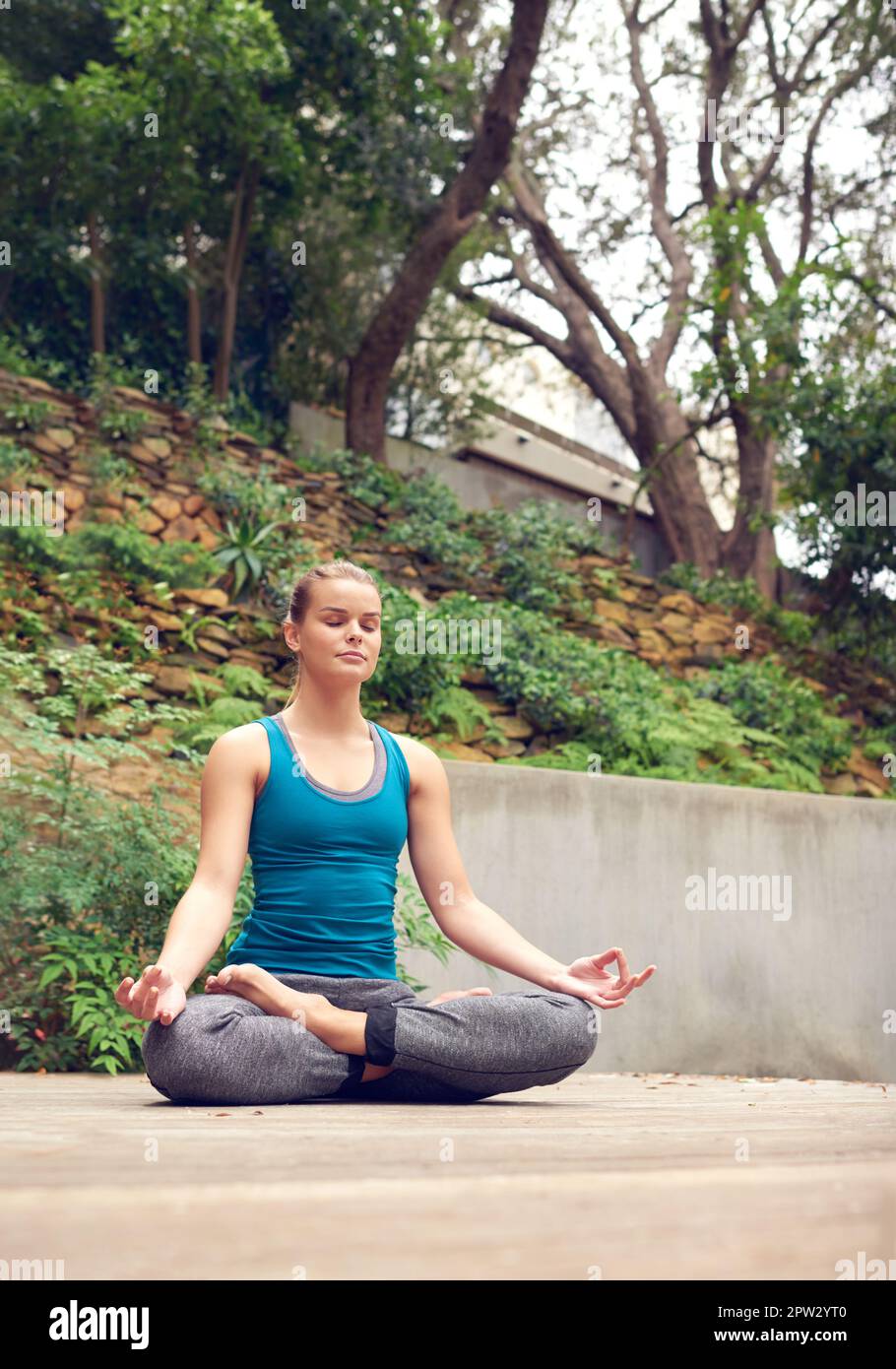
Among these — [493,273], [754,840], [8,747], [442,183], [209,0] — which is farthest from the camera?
[493,273]

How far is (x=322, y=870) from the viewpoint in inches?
112

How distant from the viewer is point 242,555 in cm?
903

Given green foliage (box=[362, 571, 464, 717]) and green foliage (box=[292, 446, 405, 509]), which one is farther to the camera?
green foliage (box=[292, 446, 405, 509])

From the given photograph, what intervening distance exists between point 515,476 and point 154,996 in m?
15.1

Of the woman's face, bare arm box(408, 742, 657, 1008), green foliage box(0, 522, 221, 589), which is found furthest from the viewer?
green foliage box(0, 522, 221, 589)

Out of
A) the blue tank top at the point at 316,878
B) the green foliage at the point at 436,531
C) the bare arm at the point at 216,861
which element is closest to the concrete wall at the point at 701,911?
the blue tank top at the point at 316,878

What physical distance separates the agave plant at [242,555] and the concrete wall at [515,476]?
3.54 m

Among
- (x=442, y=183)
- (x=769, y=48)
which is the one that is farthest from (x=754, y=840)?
(x=769, y=48)

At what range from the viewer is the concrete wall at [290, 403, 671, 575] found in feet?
42.9

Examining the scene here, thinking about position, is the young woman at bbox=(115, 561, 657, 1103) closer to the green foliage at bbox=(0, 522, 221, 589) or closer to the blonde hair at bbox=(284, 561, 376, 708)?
the blonde hair at bbox=(284, 561, 376, 708)

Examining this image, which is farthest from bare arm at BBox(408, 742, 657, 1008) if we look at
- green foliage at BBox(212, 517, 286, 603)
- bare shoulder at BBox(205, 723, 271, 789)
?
green foliage at BBox(212, 517, 286, 603)

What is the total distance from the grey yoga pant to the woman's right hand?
0.29 ft

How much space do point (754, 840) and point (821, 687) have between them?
191 inches
